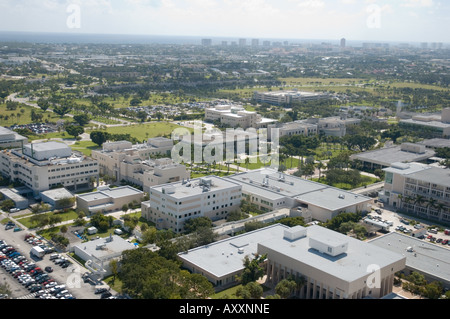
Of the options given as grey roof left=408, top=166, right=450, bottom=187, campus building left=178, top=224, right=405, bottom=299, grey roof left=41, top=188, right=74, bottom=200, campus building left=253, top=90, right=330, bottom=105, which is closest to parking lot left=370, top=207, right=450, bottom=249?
grey roof left=408, top=166, right=450, bottom=187

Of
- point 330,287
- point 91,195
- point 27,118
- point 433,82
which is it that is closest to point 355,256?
point 330,287

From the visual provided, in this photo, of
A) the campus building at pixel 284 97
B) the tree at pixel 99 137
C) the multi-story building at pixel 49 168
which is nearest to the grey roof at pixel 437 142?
the campus building at pixel 284 97

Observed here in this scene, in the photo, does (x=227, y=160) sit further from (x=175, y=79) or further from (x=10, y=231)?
(x=175, y=79)

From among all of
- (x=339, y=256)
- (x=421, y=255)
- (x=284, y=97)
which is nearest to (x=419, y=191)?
(x=421, y=255)

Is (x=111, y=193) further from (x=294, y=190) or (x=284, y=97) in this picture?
(x=284, y=97)

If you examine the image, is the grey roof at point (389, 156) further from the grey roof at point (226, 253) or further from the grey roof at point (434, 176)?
the grey roof at point (226, 253)
